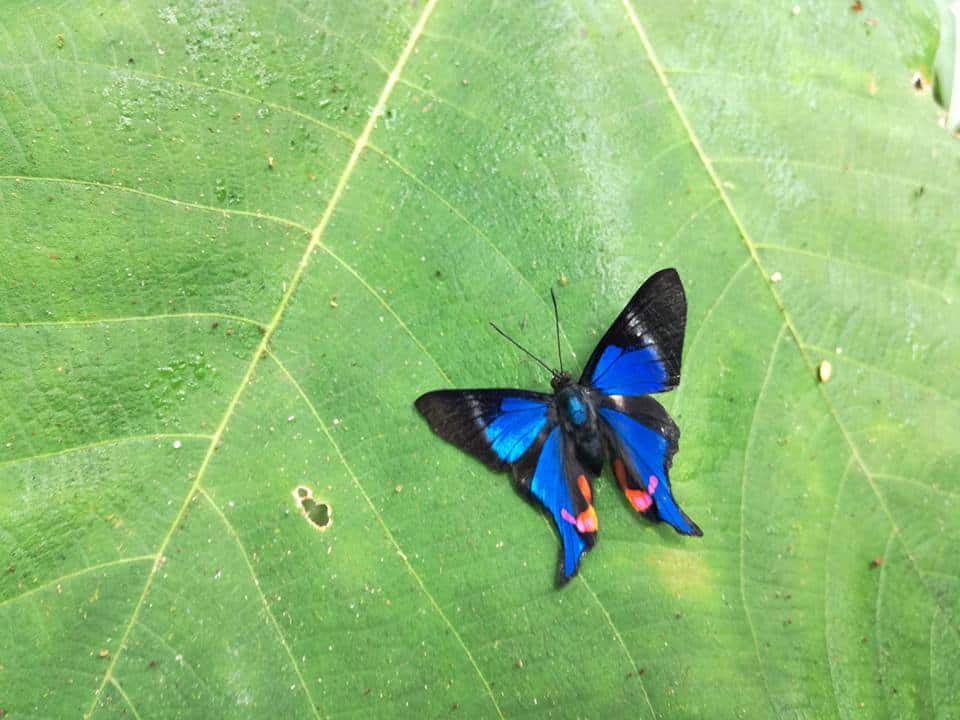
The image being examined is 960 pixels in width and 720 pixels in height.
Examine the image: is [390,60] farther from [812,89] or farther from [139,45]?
[812,89]

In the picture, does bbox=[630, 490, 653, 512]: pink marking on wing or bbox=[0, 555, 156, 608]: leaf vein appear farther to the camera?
bbox=[630, 490, 653, 512]: pink marking on wing

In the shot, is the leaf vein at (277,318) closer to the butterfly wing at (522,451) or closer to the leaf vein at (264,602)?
the leaf vein at (264,602)

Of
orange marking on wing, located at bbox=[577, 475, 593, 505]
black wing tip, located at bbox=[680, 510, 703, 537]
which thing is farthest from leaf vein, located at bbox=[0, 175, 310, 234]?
black wing tip, located at bbox=[680, 510, 703, 537]

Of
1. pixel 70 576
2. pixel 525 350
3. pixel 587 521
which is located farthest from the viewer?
pixel 525 350

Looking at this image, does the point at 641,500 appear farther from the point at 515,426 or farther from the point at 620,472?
the point at 515,426

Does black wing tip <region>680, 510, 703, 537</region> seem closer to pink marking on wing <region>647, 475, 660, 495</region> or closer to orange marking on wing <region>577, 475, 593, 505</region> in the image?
pink marking on wing <region>647, 475, 660, 495</region>

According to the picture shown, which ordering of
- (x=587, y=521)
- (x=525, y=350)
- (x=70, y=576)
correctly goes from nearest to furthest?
(x=70, y=576) → (x=587, y=521) → (x=525, y=350)

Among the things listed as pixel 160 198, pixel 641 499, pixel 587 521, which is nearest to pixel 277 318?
pixel 160 198
